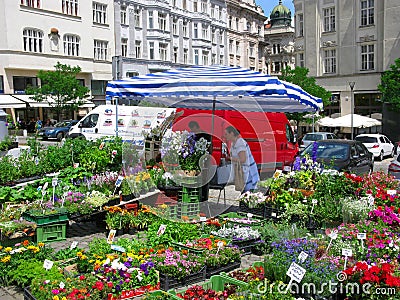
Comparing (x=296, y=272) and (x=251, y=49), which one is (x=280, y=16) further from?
(x=296, y=272)

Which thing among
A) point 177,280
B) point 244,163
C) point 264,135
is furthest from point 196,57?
point 177,280

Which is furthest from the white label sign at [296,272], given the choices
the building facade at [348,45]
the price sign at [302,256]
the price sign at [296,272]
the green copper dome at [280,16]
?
the green copper dome at [280,16]

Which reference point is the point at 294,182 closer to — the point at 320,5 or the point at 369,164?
the point at 369,164

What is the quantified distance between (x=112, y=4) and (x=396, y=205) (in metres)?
39.2

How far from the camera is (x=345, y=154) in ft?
43.9

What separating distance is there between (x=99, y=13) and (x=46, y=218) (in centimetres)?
3714

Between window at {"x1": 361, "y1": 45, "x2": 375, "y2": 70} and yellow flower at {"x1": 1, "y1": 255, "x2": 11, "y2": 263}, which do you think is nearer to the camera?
yellow flower at {"x1": 1, "y1": 255, "x2": 11, "y2": 263}

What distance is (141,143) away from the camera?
1040cm

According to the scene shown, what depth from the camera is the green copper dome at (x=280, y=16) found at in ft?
264

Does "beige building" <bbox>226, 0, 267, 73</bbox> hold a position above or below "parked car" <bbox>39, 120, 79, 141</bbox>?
above

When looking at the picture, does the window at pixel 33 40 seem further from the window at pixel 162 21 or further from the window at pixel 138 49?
the window at pixel 162 21

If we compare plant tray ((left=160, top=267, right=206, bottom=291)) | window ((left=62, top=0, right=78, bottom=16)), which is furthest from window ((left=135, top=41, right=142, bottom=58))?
plant tray ((left=160, top=267, right=206, bottom=291))

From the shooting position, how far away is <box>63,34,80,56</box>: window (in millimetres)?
39656

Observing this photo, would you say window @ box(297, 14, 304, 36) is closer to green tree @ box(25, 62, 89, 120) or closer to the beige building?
green tree @ box(25, 62, 89, 120)
